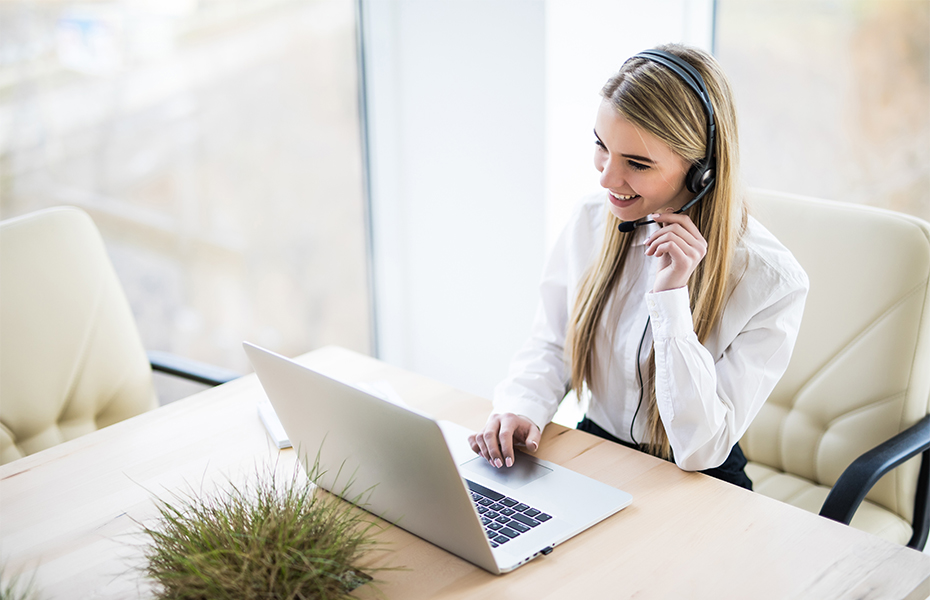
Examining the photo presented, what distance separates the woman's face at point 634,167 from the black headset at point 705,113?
0.02 m

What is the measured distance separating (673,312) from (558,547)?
419 mm

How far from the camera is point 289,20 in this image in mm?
2432

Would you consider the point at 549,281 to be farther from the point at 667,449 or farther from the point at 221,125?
the point at 221,125

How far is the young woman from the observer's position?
3.87 ft

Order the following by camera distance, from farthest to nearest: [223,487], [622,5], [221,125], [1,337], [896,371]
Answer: [221,125] → [622,5] → [1,337] → [896,371] → [223,487]

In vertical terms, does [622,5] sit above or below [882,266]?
above

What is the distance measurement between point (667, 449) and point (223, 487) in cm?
73

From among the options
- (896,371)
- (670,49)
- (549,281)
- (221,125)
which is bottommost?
(896,371)

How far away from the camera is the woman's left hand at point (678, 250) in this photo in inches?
46.5

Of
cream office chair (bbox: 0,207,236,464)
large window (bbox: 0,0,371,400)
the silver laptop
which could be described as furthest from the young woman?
large window (bbox: 0,0,371,400)

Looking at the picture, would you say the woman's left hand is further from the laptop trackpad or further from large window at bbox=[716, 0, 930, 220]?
large window at bbox=[716, 0, 930, 220]

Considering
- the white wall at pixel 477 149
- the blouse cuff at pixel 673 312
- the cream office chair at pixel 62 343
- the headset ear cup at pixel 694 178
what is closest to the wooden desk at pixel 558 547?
the blouse cuff at pixel 673 312

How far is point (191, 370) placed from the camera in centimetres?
164

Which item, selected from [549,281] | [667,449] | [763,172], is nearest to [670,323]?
[667,449]
